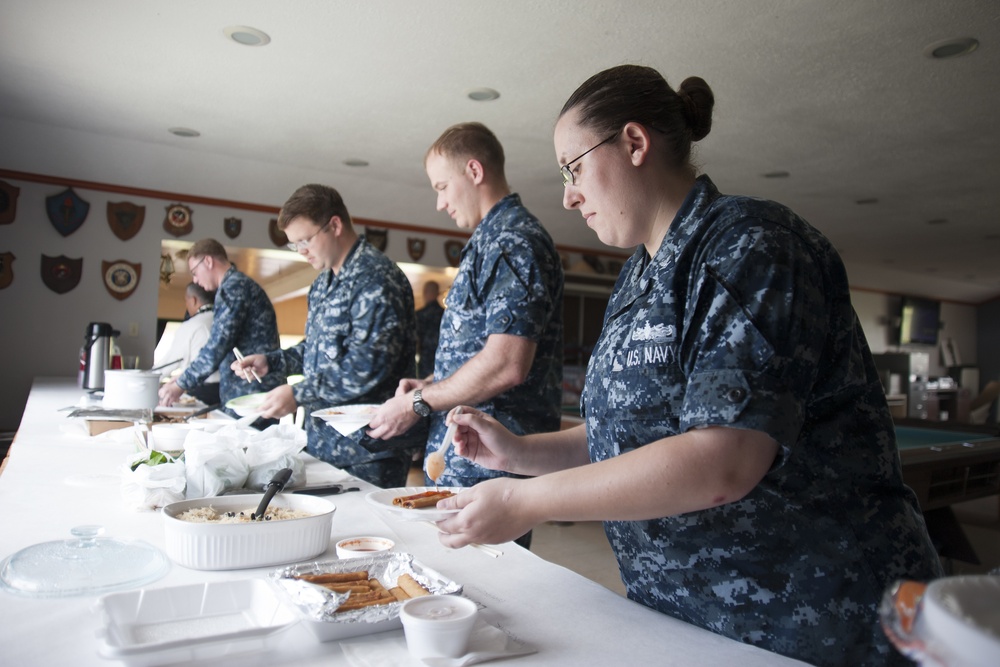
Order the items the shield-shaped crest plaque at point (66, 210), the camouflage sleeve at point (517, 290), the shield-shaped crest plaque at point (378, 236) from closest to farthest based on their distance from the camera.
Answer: the camouflage sleeve at point (517, 290), the shield-shaped crest plaque at point (66, 210), the shield-shaped crest plaque at point (378, 236)

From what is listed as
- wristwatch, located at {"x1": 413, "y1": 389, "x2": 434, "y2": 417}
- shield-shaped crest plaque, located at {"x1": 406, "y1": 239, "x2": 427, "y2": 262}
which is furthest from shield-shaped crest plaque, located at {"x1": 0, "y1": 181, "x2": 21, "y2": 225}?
wristwatch, located at {"x1": 413, "y1": 389, "x2": 434, "y2": 417}

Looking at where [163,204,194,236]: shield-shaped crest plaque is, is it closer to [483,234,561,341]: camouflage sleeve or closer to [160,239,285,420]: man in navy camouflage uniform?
[160,239,285,420]: man in navy camouflage uniform

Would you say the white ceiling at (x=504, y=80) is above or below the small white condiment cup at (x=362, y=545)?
above

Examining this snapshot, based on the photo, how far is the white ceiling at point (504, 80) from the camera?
10.1 feet

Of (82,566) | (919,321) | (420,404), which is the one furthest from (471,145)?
(919,321)

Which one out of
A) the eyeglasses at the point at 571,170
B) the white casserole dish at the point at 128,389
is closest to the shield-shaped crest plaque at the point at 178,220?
the white casserole dish at the point at 128,389

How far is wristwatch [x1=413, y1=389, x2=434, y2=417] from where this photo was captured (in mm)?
1807

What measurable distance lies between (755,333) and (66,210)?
5.89 meters

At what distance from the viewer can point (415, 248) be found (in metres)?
6.89

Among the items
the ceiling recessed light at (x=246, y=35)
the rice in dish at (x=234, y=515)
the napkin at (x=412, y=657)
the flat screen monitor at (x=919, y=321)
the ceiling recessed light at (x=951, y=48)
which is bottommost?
the napkin at (x=412, y=657)

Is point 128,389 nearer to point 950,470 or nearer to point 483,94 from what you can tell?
point 483,94

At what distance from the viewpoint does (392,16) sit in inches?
122

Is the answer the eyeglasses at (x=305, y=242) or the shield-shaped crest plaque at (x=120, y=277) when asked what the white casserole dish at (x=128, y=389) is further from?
the shield-shaped crest plaque at (x=120, y=277)

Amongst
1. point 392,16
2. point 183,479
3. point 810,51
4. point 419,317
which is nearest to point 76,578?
point 183,479
